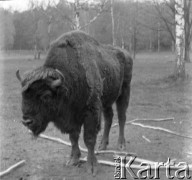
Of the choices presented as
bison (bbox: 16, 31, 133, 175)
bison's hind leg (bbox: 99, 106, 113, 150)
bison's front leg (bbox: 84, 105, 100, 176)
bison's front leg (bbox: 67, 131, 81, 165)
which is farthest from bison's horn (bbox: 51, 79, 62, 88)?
bison's hind leg (bbox: 99, 106, 113, 150)

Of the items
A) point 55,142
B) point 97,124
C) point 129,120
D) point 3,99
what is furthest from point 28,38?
point 97,124

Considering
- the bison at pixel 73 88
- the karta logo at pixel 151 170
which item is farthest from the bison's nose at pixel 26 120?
the karta logo at pixel 151 170

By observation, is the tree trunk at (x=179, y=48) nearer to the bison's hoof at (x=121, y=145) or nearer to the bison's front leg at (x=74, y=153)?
the bison's hoof at (x=121, y=145)

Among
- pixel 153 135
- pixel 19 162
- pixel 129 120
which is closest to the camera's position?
pixel 19 162

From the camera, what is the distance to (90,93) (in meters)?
4.99

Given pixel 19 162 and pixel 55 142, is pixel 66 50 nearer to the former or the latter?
pixel 19 162

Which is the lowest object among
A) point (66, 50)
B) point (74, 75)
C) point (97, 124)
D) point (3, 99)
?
point (3, 99)

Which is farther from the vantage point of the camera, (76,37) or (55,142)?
(55,142)

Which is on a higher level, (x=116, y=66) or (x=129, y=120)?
(x=116, y=66)

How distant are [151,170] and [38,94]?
2143 millimetres

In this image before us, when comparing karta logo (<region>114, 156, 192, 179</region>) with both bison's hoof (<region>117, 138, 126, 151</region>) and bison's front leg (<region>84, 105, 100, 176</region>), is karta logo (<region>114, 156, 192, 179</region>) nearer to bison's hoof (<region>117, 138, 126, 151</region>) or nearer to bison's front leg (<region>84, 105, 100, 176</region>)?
bison's front leg (<region>84, 105, 100, 176</region>)

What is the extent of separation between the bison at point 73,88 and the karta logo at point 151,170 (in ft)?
1.42

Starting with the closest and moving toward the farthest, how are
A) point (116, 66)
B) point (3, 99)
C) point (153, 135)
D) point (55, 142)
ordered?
point (116, 66) < point (55, 142) < point (153, 135) < point (3, 99)

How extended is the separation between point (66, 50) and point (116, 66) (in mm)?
1320
